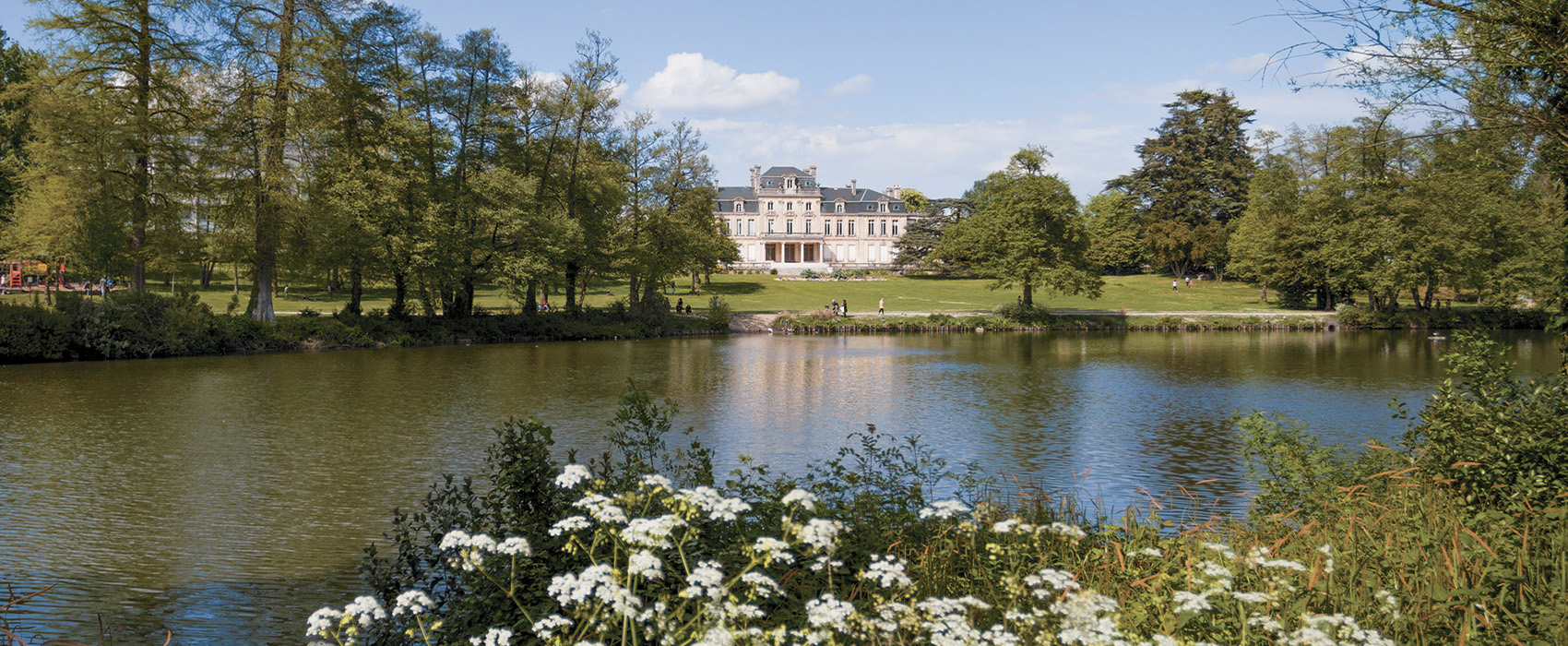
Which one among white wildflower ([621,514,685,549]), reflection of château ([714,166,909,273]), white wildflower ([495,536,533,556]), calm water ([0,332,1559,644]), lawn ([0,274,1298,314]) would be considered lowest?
calm water ([0,332,1559,644])

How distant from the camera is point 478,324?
35156mm

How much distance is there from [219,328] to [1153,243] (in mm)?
60912

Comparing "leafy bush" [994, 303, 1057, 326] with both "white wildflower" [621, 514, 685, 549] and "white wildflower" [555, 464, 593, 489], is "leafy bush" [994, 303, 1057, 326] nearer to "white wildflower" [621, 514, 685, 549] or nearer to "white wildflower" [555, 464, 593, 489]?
"white wildflower" [555, 464, 593, 489]

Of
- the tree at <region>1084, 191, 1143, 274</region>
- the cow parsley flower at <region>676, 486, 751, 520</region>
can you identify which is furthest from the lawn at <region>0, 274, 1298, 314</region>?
the cow parsley flower at <region>676, 486, 751, 520</region>

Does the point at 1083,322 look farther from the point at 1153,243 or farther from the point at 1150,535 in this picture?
the point at 1150,535

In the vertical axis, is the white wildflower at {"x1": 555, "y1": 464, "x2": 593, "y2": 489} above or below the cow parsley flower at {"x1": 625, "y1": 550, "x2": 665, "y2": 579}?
above

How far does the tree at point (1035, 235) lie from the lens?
4347 cm

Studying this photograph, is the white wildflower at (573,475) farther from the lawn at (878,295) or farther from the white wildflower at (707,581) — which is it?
the lawn at (878,295)

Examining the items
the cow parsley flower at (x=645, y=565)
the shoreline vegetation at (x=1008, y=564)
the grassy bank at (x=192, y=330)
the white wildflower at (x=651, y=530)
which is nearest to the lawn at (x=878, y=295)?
the grassy bank at (x=192, y=330)

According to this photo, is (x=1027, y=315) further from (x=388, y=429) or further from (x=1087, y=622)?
(x=1087, y=622)

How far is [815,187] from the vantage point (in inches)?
4181

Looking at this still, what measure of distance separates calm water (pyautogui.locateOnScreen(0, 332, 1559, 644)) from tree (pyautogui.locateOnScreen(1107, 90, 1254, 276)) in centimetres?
4001

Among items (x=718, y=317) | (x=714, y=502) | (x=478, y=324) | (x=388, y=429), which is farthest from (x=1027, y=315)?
(x=714, y=502)

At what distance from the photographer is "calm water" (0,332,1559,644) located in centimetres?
713
